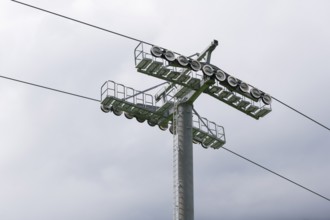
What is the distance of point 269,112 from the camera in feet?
157

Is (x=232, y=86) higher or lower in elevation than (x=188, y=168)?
higher

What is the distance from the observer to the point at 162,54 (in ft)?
145

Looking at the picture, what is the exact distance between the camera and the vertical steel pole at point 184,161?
43875 millimetres

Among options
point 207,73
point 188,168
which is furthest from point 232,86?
point 188,168

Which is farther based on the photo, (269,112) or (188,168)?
(269,112)

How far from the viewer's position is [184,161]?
44812 millimetres

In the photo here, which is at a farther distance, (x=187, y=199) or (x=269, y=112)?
(x=269, y=112)

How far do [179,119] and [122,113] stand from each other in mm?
3800

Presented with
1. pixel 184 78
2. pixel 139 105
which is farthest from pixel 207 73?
pixel 139 105

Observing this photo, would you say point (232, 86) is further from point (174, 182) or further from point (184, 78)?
point (174, 182)

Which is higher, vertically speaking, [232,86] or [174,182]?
[232,86]

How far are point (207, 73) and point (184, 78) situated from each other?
44.1 inches

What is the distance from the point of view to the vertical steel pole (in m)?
43.9

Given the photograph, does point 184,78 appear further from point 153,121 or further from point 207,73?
point 153,121
